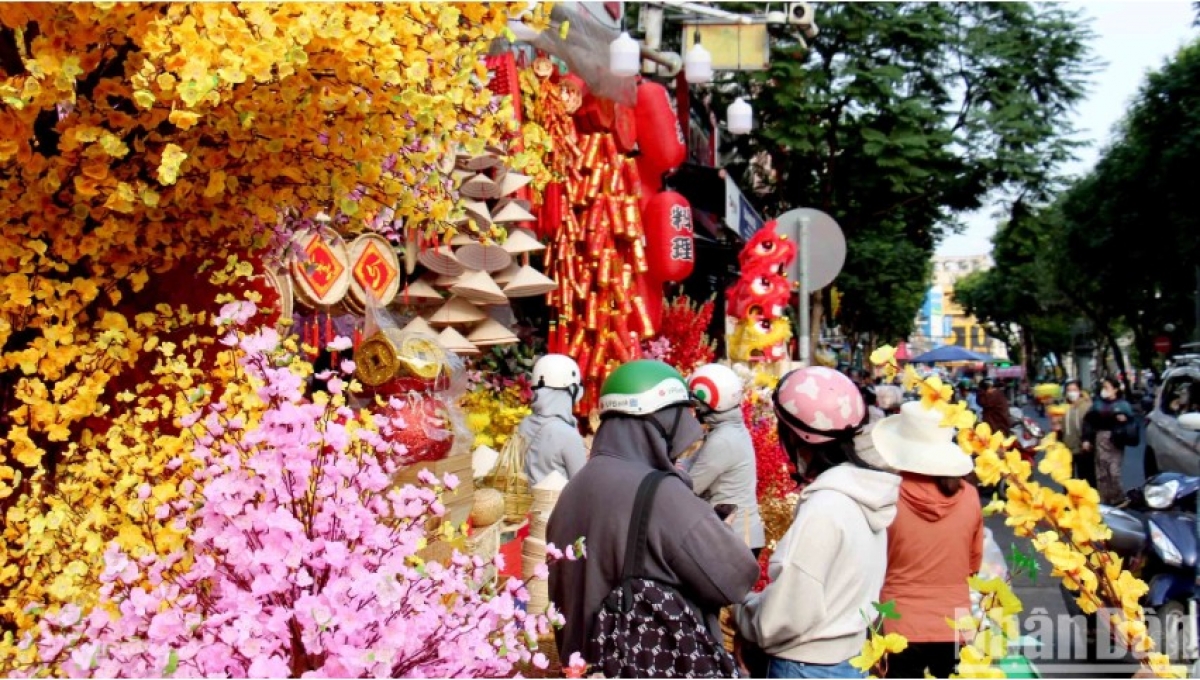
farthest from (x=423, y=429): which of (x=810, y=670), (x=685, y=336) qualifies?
(x=685, y=336)

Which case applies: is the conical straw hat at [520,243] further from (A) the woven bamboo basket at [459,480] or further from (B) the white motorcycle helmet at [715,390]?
(A) the woven bamboo basket at [459,480]

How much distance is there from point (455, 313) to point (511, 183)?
43.2 inches

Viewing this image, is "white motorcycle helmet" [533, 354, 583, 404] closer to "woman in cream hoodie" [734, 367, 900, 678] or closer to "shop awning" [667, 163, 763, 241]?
"woman in cream hoodie" [734, 367, 900, 678]

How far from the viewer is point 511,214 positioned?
8203 millimetres

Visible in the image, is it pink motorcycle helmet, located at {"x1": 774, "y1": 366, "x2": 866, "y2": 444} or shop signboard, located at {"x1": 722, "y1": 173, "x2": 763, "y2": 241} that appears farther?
shop signboard, located at {"x1": 722, "y1": 173, "x2": 763, "y2": 241}

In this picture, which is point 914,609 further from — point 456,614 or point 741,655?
point 456,614

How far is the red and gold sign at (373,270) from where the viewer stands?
18.1ft

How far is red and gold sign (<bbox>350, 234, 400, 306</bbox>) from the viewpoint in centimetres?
551

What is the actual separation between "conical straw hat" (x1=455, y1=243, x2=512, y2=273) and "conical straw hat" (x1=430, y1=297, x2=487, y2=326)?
0.30 m

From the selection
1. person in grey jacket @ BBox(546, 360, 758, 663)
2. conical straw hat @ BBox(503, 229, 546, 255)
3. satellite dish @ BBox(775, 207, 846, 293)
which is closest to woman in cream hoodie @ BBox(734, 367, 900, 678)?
person in grey jacket @ BBox(546, 360, 758, 663)

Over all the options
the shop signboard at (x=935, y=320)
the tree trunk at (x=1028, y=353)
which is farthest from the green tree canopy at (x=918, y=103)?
the shop signboard at (x=935, y=320)

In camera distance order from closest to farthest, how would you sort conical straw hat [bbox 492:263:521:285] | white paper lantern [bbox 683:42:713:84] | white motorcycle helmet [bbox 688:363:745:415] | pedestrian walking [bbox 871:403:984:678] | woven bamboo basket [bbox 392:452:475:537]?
1. pedestrian walking [bbox 871:403:984:678]
2. woven bamboo basket [bbox 392:452:475:537]
3. white motorcycle helmet [bbox 688:363:745:415]
4. conical straw hat [bbox 492:263:521:285]
5. white paper lantern [bbox 683:42:713:84]

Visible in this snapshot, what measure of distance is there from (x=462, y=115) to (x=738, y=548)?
1.44 m

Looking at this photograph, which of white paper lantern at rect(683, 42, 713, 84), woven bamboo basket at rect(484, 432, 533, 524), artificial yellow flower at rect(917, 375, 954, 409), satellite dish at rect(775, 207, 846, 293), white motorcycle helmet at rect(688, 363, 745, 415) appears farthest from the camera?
white paper lantern at rect(683, 42, 713, 84)
